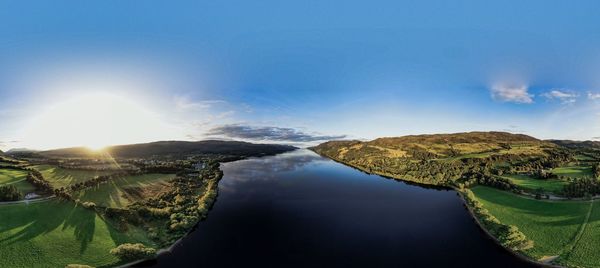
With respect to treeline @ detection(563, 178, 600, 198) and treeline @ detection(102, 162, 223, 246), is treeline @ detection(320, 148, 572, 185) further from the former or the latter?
treeline @ detection(102, 162, 223, 246)

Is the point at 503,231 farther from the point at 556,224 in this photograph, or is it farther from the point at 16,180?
the point at 16,180

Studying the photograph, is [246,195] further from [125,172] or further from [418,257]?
[418,257]

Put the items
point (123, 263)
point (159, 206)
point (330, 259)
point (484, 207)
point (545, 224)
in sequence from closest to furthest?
point (123, 263) → point (330, 259) → point (545, 224) → point (159, 206) → point (484, 207)

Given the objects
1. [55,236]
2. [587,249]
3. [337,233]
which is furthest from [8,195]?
[587,249]

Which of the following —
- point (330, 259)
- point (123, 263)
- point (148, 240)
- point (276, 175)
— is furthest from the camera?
point (276, 175)

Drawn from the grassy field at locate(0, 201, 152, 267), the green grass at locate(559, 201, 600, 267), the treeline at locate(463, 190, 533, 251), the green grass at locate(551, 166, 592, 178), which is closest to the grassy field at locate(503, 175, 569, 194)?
the green grass at locate(551, 166, 592, 178)

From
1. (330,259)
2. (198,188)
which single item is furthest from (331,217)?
(198,188)

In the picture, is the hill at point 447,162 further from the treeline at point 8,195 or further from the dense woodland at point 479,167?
the treeline at point 8,195
